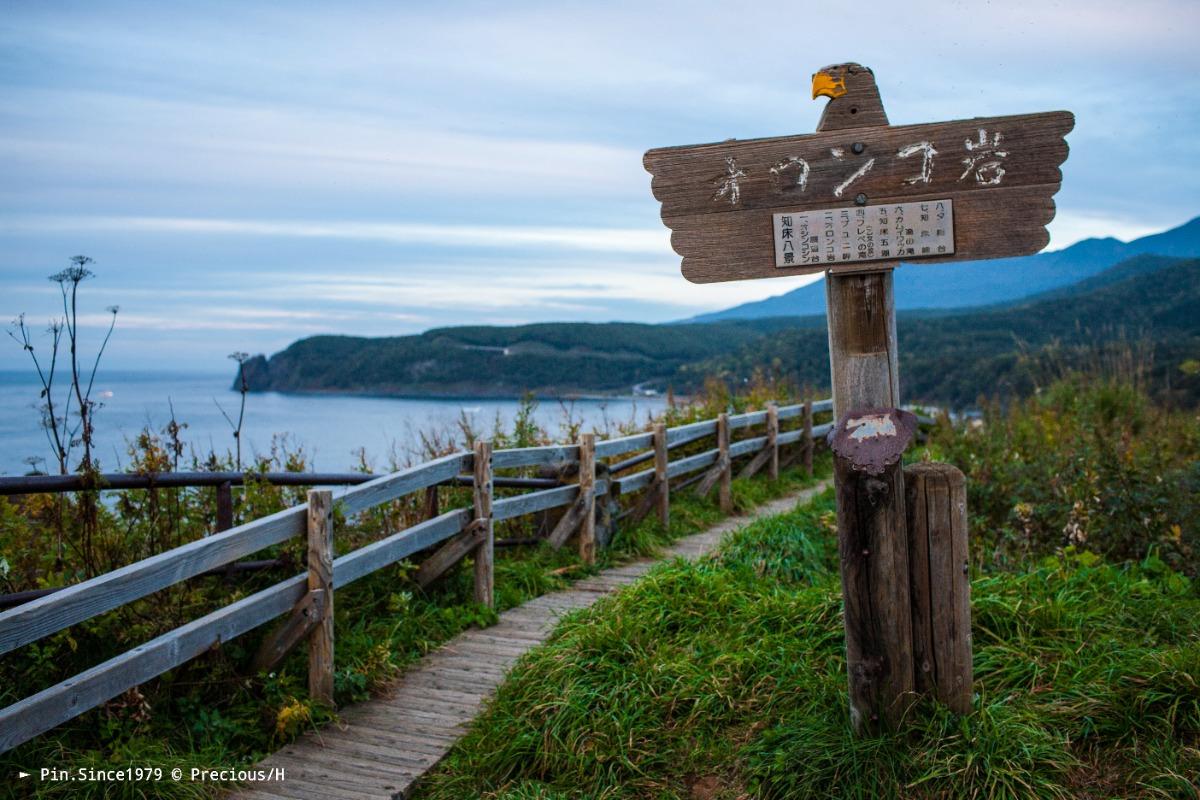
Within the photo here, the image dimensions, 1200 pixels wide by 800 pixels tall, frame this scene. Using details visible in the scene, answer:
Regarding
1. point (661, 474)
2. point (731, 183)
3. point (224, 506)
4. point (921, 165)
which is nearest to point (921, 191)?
point (921, 165)

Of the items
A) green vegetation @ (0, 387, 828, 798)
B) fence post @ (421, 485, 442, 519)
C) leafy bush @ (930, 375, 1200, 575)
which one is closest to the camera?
green vegetation @ (0, 387, 828, 798)

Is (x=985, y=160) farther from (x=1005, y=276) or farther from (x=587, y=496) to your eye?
(x=1005, y=276)

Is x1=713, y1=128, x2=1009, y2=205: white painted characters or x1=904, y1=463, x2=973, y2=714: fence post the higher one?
x1=713, y1=128, x2=1009, y2=205: white painted characters

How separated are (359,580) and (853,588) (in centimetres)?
353

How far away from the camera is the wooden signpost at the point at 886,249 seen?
3.56 metres

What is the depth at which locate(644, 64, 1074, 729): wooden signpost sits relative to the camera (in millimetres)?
3557

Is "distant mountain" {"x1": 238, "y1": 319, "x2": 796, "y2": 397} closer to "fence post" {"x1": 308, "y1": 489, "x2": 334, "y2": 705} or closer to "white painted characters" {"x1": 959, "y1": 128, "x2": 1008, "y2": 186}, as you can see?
"fence post" {"x1": 308, "y1": 489, "x2": 334, "y2": 705}

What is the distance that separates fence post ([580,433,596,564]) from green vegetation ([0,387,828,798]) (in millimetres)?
927

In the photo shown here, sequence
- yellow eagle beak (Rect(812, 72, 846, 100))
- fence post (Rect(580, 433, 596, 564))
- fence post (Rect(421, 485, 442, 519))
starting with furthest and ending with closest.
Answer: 1. fence post (Rect(580, 433, 596, 564))
2. fence post (Rect(421, 485, 442, 519))
3. yellow eagle beak (Rect(812, 72, 846, 100))

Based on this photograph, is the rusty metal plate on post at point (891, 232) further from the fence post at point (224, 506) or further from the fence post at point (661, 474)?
the fence post at point (661, 474)

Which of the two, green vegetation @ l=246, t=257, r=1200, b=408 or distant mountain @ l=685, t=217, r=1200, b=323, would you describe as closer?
green vegetation @ l=246, t=257, r=1200, b=408

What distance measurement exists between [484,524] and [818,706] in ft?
10.4

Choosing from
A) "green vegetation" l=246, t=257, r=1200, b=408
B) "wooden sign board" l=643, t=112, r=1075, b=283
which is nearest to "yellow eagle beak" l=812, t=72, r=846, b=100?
"wooden sign board" l=643, t=112, r=1075, b=283

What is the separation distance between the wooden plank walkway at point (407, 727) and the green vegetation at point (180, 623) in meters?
0.13
